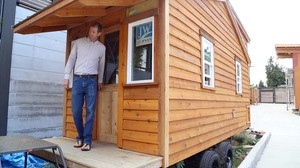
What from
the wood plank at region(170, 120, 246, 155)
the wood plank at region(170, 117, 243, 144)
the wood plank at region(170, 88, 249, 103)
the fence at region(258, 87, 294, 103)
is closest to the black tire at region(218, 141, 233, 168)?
the wood plank at region(170, 120, 246, 155)

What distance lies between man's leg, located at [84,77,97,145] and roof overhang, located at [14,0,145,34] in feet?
3.06

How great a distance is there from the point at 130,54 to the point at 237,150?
14.9ft

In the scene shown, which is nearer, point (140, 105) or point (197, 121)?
point (140, 105)

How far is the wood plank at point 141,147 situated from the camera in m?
2.95

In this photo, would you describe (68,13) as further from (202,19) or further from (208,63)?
(208,63)

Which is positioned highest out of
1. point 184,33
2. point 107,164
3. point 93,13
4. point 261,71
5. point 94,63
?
point 261,71

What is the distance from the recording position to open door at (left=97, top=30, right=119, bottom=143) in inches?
145

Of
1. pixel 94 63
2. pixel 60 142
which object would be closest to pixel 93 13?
pixel 94 63

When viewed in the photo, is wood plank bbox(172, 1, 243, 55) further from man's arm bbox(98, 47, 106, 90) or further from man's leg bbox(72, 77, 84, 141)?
man's leg bbox(72, 77, 84, 141)

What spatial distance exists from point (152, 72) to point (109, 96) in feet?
3.36

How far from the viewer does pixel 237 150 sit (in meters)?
6.34

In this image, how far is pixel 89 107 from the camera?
3213 mm

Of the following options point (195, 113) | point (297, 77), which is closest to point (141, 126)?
point (195, 113)

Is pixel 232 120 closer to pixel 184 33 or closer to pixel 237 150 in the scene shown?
pixel 237 150
